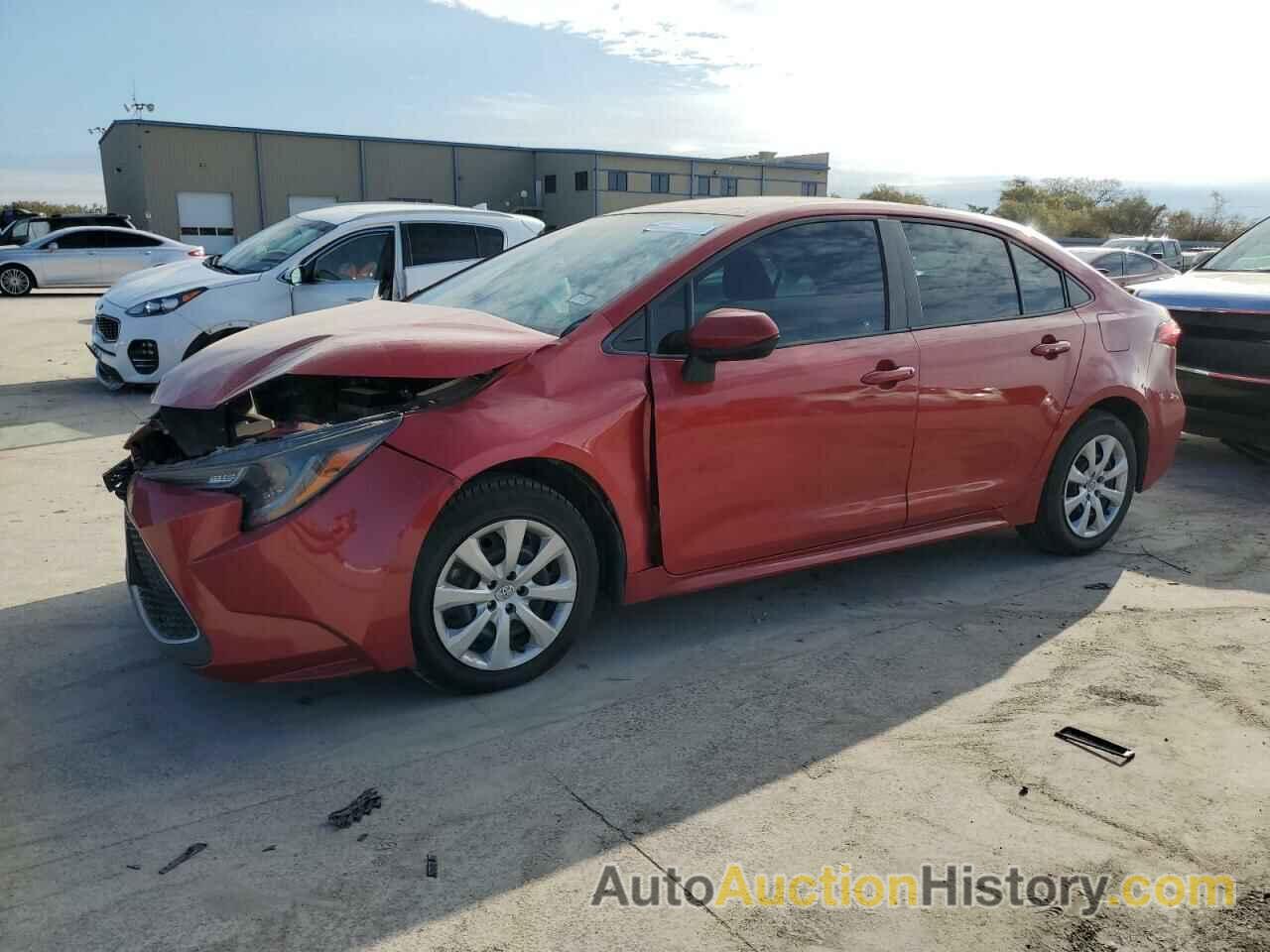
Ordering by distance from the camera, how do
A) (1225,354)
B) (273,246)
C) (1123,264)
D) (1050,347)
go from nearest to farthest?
1. (1050,347)
2. (1225,354)
3. (273,246)
4. (1123,264)

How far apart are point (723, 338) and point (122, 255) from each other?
69.6 feet

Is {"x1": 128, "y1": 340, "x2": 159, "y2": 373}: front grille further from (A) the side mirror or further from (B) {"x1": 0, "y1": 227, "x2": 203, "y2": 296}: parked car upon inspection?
(B) {"x1": 0, "y1": 227, "x2": 203, "y2": 296}: parked car

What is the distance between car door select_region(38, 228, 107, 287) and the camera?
21.3m

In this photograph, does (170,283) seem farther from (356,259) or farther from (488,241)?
(488,241)

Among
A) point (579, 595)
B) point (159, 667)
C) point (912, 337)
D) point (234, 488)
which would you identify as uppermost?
point (912, 337)

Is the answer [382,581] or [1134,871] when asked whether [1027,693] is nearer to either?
[1134,871]

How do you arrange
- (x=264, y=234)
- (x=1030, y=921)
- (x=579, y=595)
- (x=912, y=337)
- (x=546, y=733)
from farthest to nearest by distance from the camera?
(x=264, y=234)
(x=912, y=337)
(x=579, y=595)
(x=546, y=733)
(x=1030, y=921)

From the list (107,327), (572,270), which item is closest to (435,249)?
(107,327)

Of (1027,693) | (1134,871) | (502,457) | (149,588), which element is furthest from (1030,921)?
(149,588)

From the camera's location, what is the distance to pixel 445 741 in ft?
11.1

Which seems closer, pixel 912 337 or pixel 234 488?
pixel 234 488

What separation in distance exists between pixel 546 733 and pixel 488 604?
47 cm

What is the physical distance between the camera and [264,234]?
10.2 m

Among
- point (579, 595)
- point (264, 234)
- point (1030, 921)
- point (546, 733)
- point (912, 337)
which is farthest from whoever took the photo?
point (264, 234)
